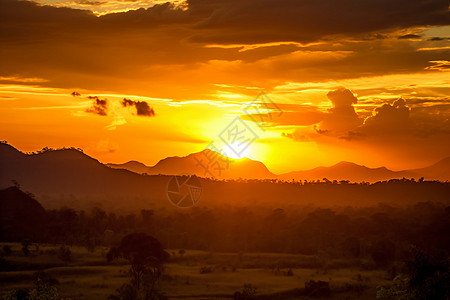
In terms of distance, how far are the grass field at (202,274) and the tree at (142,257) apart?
57.3 inches

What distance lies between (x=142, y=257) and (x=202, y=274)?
8.19m

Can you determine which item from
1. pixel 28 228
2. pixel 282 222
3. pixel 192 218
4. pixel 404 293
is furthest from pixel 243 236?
pixel 404 293

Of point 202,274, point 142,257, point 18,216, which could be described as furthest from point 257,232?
point 142,257

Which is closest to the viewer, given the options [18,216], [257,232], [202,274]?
[202,274]

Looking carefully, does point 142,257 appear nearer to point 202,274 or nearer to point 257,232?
point 202,274

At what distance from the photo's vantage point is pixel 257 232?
10775 cm

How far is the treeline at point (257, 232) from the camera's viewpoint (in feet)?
299

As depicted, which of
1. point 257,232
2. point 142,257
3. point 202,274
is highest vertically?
point 257,232

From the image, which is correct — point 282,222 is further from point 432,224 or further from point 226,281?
point 226,281

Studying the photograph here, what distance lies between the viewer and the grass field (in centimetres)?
5872

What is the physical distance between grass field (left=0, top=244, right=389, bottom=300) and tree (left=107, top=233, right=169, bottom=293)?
145 centimetres

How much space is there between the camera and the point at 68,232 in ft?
342

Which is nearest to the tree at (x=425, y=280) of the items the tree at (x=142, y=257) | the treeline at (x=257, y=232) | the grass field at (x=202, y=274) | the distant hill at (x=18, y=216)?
the grass field at (x=202, y=274)

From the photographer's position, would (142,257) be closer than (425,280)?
No
